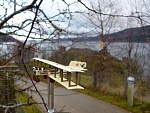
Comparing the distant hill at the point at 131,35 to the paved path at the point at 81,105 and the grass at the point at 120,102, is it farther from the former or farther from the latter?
the paved path at the point at 81,105

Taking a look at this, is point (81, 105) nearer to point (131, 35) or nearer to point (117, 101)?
point (117, 101)

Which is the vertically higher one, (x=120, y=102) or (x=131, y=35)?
(x=131, y=35)

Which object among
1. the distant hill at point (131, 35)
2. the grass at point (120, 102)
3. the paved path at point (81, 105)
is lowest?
the paved path at point (81, 105)

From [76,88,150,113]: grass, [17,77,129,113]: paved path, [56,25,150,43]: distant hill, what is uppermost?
[56,25,150,43]: distant hill

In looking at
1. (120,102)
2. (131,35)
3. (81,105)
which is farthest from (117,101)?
(131,35)

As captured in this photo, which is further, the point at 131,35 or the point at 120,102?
the point at 120,102

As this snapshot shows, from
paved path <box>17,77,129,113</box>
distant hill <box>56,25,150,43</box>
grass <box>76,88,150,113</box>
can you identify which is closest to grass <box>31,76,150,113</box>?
grass <box>76,88,150,113</box>

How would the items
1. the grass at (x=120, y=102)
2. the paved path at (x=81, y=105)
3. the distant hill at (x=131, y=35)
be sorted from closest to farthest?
the distant hill at (x=131, y=35), the grass at (x=120, y=102), the paved path at (x=81, y=105)

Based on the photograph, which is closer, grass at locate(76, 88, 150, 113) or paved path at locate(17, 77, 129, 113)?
grass at locate(76, 88, 150, 113)

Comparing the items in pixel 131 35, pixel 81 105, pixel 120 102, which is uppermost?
pixel 131 35

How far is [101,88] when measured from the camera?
8367mm

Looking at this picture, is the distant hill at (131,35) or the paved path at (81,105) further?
the paved path at (81,105)

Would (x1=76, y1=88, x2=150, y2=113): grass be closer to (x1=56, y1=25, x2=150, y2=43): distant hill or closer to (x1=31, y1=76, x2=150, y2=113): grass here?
(x1=31, y1=76, x2=150, y2=113): grass

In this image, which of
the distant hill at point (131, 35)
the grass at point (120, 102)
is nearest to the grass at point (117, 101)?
the grass at point (120, 102)
